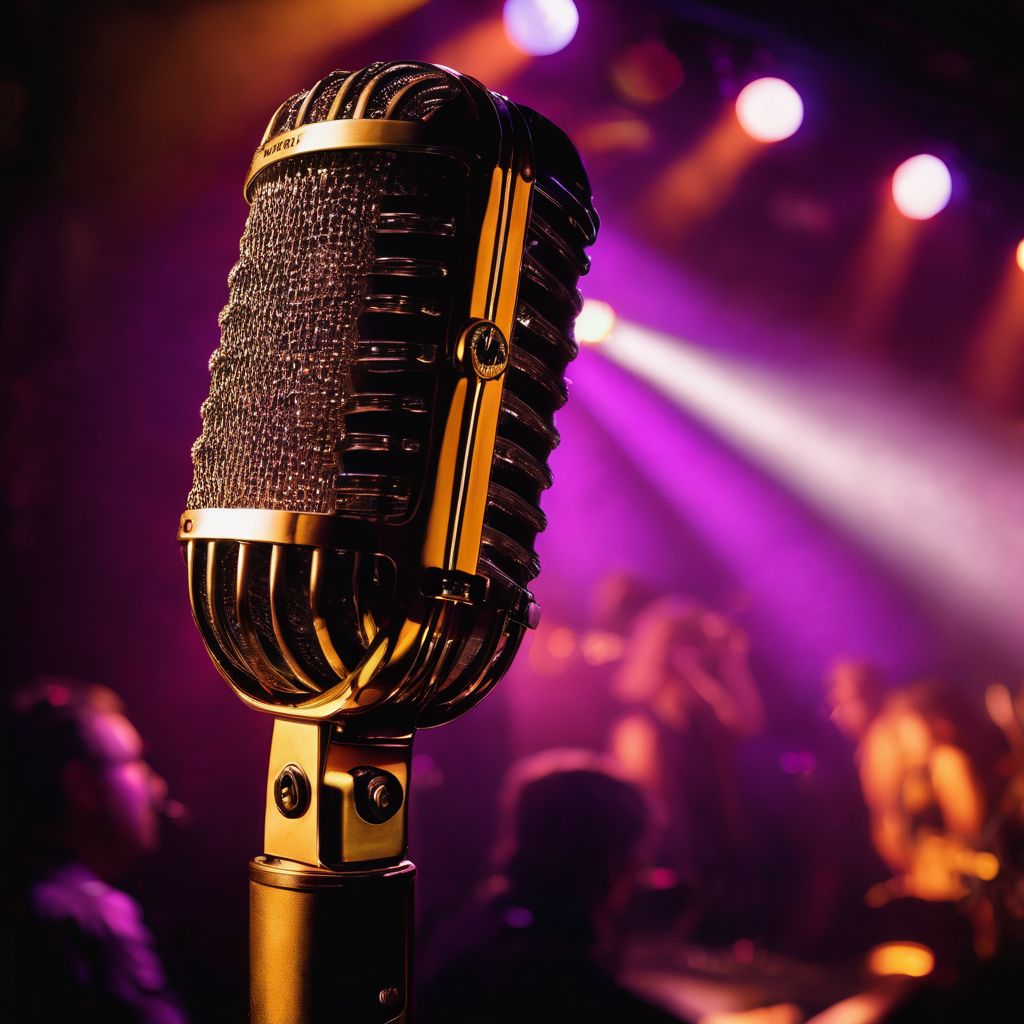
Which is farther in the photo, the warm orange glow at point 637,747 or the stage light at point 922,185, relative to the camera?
the stage light at point 922,185

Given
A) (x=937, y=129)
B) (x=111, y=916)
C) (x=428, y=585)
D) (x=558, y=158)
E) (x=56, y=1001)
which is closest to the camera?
(x=428, y=585)

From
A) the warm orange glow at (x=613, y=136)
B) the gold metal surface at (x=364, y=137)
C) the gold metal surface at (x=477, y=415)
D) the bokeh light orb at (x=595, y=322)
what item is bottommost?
the gold metal surface at (x=477, y=415)

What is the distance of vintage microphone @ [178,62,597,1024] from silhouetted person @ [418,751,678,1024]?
2659mm

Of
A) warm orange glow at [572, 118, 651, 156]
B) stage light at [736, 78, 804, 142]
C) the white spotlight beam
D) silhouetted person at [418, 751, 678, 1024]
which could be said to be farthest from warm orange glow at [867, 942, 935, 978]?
warm orange glow at [572, 118, 651, 156]

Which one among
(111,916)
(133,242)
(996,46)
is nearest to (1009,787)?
(996,46)

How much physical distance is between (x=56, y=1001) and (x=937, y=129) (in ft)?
20.4

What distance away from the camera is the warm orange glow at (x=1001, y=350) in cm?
701

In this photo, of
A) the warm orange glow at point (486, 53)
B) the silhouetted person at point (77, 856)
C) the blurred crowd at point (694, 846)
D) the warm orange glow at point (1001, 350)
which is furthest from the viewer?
the warm orange glow at point (1001, 350)

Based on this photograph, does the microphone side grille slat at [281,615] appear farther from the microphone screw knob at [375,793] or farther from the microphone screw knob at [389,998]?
the microphone screw knob at [389,998]

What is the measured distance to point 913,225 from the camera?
6676mm

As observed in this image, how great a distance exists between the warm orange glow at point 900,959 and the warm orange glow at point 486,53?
5.82m

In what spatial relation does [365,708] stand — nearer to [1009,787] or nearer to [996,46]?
[996,46]

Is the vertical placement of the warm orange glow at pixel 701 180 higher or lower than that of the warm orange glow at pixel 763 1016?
higher

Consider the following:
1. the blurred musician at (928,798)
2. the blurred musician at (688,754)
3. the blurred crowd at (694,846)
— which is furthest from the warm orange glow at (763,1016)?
the blurred musician at (928,798)
